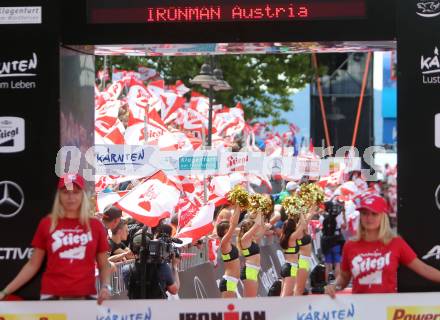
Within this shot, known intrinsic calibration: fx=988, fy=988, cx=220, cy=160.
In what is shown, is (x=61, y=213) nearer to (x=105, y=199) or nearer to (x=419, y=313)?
(x=419, y=313)

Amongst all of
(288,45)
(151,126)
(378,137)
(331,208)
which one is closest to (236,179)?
(151,126)

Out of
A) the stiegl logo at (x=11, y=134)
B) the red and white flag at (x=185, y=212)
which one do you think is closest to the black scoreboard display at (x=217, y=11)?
the stiegl logo at (x=11, y=134)

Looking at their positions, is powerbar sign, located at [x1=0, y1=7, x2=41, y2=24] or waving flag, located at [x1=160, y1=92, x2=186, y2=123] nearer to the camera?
powerbar sign, located at [x1=0, y1=7, x2=41, y2=24]

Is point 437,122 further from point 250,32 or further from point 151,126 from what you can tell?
point 151,126

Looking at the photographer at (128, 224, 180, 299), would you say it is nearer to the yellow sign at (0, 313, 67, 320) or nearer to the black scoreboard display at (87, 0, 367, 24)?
the yellow sign at (0, 313, 67, 320)

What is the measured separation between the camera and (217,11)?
7699mm

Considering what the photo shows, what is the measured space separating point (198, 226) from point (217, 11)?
5.34 meters

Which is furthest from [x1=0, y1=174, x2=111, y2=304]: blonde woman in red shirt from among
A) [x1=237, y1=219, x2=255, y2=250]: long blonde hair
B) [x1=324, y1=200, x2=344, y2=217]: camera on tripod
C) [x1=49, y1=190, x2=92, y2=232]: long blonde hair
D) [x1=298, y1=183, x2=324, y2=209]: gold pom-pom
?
[x1=324, y1=200, x2=344, y2=217]: camera on tripod

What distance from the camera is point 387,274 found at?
717 cm

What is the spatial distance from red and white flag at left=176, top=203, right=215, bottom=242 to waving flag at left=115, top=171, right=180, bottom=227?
2.12ft

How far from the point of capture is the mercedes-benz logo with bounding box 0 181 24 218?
7.86m

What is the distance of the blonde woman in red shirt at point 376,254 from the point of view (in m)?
7.07

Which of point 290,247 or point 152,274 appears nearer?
point 152,274

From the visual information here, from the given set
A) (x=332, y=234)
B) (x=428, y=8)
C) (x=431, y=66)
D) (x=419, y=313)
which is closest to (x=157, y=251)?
(x=419, y=313)
